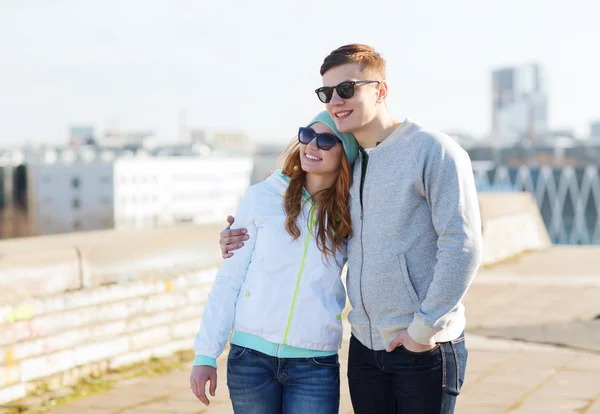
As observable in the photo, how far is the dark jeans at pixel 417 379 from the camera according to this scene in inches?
114

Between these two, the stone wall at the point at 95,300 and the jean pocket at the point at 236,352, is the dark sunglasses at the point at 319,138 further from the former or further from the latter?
the stone wall at the point at 95,300

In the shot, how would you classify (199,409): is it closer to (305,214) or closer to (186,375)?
(186,375)

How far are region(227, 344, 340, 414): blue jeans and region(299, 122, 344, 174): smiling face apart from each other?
616 mm

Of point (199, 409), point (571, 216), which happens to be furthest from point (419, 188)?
point (571, 216)

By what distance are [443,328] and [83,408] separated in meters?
3.41

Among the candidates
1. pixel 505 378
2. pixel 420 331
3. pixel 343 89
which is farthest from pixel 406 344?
pixel 505 378

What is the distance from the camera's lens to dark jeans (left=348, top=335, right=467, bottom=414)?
9.49 feet

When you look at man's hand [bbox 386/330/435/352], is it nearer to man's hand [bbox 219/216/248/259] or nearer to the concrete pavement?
man's hand [bbox 219/216/248/259]

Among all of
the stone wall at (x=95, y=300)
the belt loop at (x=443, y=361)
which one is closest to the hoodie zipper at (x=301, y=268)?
the belt loop at (x=443, y=361)

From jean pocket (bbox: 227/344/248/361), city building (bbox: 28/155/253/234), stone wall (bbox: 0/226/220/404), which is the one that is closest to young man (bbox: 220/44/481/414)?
jean pocket (bbox: 227/344/248/361)

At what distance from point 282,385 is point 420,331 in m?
0.56

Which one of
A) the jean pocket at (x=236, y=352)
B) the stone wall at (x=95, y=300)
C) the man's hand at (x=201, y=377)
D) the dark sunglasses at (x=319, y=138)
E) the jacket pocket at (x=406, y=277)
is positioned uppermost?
the dark sunglasses at (x=319, y=138)

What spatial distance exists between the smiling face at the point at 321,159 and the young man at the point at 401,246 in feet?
0.27

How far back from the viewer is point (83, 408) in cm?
566
